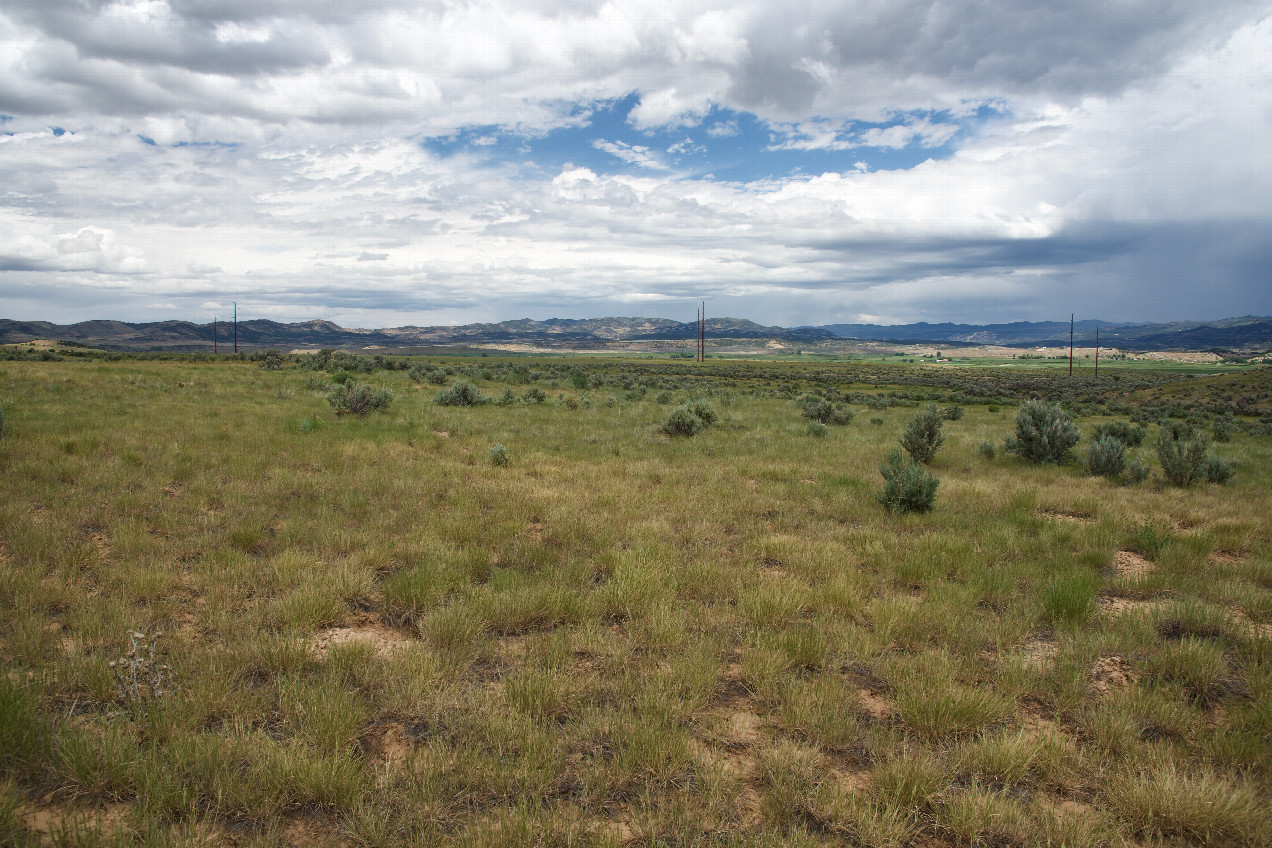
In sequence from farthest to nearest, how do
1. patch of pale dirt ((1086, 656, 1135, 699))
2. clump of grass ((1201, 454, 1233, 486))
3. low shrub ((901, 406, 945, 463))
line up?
1. low shrub ((901, 406, 945, 463))
2. clump of grass ((1201, 454, 1233, 486))
3. patch of pale dirt ((1086, 656, 1135, 699))

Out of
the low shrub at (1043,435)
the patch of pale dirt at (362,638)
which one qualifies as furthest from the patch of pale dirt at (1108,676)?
the low shrub at (1043,435)

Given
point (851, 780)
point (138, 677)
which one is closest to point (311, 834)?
point (138, 677)

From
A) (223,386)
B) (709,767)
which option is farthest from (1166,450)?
(223,386)

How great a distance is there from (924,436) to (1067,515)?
501cm

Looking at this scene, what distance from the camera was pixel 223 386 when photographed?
2502 cm

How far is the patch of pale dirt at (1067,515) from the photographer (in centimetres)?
912

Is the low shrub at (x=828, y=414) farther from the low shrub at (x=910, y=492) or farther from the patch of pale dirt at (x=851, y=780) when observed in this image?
the patch of pale dirt at (x=851, y=780)

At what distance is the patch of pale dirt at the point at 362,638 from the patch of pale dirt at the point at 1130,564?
7724 millimetres

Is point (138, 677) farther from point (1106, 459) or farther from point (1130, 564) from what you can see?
point (1106, 459)

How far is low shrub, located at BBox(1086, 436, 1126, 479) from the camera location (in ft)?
42.2

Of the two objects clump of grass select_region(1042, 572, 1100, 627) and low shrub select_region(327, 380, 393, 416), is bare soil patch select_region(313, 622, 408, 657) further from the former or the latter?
low shrub select_region(327, 380, 393, 416)

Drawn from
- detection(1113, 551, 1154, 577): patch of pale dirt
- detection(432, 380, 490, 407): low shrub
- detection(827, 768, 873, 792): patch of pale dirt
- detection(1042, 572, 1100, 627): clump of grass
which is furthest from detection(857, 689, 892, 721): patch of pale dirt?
detection(432, 380, 490, 407): low shrub

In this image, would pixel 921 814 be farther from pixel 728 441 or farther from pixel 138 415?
pixel 138 415

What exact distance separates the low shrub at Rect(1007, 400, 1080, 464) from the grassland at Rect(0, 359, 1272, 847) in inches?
179
